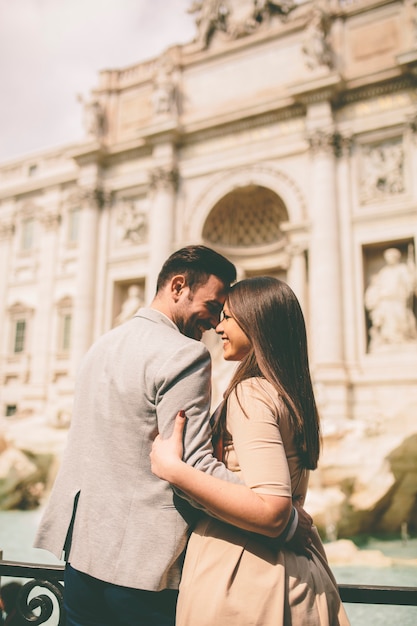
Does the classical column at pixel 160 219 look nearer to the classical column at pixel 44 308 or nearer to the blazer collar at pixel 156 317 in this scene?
the classical column at pixel 44 308

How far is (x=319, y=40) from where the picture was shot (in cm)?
1473

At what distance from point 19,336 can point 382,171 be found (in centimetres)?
1471

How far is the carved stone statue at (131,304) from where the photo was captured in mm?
16953

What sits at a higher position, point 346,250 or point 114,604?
point 346,250

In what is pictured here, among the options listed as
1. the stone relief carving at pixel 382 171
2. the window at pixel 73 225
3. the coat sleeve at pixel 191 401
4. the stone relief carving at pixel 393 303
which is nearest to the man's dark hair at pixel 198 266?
the coat sleeve at pixel 191 401

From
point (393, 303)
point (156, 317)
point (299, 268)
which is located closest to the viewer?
point (156, 317)

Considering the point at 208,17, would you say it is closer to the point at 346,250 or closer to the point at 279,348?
the point at 346,250

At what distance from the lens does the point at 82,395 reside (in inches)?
70.2

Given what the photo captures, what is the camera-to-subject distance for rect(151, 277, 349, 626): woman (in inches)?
54.0

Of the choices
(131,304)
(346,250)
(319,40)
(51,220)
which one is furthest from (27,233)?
(346,250)

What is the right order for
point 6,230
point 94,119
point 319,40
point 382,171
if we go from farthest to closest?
point 6,230 → point 94,119 → point 319,40 → point 382,171

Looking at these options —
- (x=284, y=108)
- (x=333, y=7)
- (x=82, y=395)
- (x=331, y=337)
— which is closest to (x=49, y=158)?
(x=284, y=108)

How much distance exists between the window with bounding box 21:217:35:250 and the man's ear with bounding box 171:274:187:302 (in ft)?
67.8

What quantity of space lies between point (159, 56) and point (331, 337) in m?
12.0
